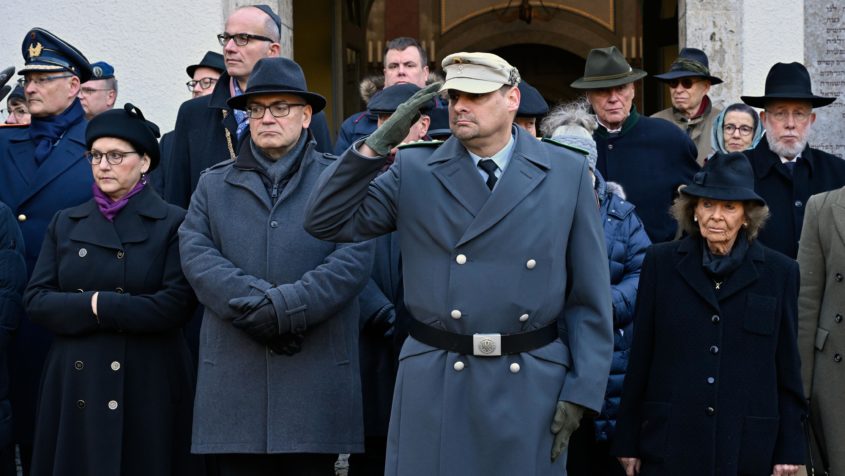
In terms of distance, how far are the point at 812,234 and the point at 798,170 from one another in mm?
759

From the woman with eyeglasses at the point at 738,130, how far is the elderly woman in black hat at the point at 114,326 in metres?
3.14

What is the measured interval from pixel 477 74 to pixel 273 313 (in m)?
1.17

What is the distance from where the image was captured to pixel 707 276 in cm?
530

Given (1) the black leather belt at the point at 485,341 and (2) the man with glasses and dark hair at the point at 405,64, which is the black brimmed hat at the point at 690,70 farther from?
(1) the black leather belt at the point at 485,341

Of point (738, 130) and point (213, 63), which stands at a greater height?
point (213, 63)

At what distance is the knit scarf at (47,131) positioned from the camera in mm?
6293

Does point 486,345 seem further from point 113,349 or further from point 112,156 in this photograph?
point 112,156

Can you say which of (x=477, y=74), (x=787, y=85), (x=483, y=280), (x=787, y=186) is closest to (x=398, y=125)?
(x=477, y=74)

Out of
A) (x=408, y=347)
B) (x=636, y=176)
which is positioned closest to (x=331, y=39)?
(x=636, y=176)

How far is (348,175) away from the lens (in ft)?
14.1

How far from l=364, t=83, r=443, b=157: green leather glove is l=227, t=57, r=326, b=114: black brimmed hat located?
1.00 m

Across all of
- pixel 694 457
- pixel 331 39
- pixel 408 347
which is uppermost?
pixel 331 39

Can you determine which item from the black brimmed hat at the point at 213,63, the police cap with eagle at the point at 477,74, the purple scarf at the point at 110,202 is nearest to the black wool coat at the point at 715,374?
the police cap with eagle at the point at 477,74

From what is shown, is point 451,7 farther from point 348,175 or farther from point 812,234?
point 348,175
